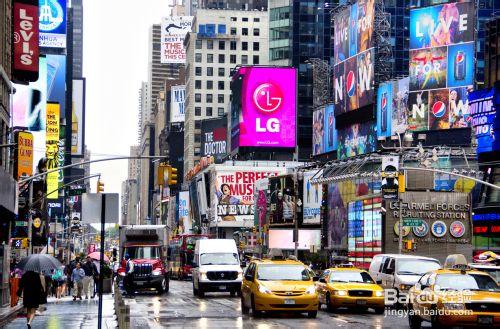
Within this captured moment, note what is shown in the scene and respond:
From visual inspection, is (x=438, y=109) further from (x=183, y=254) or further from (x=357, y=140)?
(x=183, y=254)

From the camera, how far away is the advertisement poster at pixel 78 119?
181 metres

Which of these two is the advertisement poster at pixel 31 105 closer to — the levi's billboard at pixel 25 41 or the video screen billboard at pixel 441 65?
the levi's billboard at pixel 25 41

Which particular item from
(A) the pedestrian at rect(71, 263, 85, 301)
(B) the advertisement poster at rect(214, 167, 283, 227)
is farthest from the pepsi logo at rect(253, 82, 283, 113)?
(A) the pedestrian at rect(71, 263, 85, 301)

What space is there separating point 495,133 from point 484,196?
194 inches

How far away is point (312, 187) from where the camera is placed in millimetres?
122562


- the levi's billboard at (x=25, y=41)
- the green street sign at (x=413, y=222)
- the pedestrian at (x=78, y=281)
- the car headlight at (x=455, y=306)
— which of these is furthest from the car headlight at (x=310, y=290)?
the green street sign at (x=413, y=222)

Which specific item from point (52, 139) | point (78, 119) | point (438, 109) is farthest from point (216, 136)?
point (52, 139)

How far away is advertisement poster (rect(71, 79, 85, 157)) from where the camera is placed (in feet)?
594

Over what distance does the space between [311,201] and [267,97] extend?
34.0m

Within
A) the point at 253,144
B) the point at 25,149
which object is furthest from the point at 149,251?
the point at 253,144

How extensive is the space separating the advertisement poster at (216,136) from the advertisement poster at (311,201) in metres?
71.6

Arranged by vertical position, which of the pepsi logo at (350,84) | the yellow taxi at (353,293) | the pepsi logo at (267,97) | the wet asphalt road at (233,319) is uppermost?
the pepsi logo at (267,97)

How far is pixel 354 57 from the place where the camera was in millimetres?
113750

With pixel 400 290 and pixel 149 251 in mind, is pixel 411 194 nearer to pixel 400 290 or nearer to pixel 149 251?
pixel 149 251
